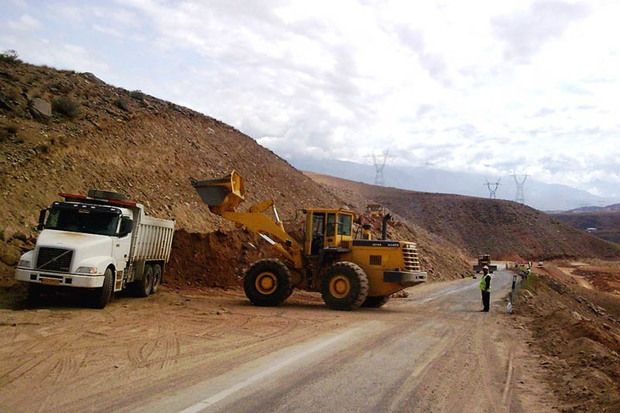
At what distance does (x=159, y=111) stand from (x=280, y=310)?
26.6 metres

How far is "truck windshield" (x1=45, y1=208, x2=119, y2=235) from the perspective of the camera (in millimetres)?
15000

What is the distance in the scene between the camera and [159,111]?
131ft

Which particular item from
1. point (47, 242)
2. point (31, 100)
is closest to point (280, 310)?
point (47, 242)

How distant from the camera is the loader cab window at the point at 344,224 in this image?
18844mm

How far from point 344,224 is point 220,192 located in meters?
4.24

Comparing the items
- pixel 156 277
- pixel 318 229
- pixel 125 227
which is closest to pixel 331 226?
pixel 318 229

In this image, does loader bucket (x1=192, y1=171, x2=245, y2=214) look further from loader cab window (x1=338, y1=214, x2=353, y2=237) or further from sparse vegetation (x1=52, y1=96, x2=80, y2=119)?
Result: sparse vegetation (x1=52, y1=96, x2=80, y2=119)

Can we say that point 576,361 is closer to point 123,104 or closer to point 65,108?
point 65,108

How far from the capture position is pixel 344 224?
1905 centimetres

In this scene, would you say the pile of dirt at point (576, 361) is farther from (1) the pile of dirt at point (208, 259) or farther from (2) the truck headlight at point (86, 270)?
(1) the pile of dirt at point (208, 259)

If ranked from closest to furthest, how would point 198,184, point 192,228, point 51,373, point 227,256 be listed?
1. point 51,373
2. point 198,184
3. point 227,256
4. point 192,228

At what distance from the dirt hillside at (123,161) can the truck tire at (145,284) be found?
3649 mm

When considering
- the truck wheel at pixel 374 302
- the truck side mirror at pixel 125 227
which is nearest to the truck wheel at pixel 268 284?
the truck wheel at pixel 374 302

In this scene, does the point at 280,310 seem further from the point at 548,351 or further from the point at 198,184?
the point at 548,351
